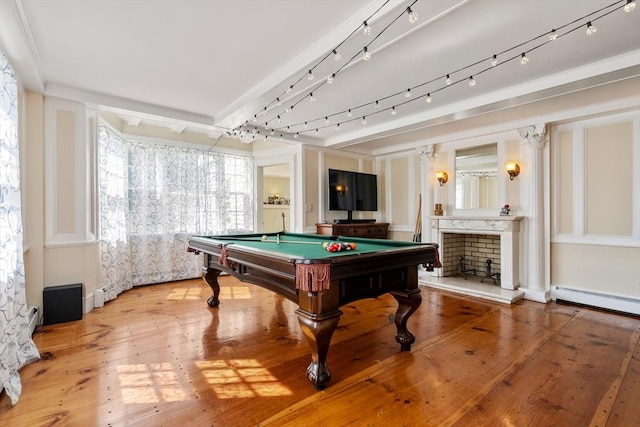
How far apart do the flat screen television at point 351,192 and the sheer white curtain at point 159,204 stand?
173cm

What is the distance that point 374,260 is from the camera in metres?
2.26

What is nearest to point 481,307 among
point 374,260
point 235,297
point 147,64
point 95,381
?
point 374,260

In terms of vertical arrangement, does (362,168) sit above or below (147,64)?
below

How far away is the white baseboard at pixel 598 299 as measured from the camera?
11.8 ft

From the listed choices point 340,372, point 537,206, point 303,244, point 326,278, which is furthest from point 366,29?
point 537,206

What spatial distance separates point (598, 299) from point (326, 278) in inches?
158

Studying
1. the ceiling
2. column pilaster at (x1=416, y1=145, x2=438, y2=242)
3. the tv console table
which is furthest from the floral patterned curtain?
column pilaster at (x1=416, y1=145, x2=438, y2=242)

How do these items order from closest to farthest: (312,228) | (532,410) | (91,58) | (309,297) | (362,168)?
(532,410)
(309,297)
(91,58)
(312,228)
(362,168)

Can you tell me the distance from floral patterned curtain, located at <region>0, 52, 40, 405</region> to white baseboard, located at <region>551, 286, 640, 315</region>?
18.7ft

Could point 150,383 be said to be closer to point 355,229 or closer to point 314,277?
point 314,277

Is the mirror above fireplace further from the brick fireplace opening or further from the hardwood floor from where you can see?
the hardwood floor

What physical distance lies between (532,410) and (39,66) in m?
4.87

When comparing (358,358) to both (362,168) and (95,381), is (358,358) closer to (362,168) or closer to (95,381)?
(95,381)

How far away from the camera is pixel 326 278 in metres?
1.95
